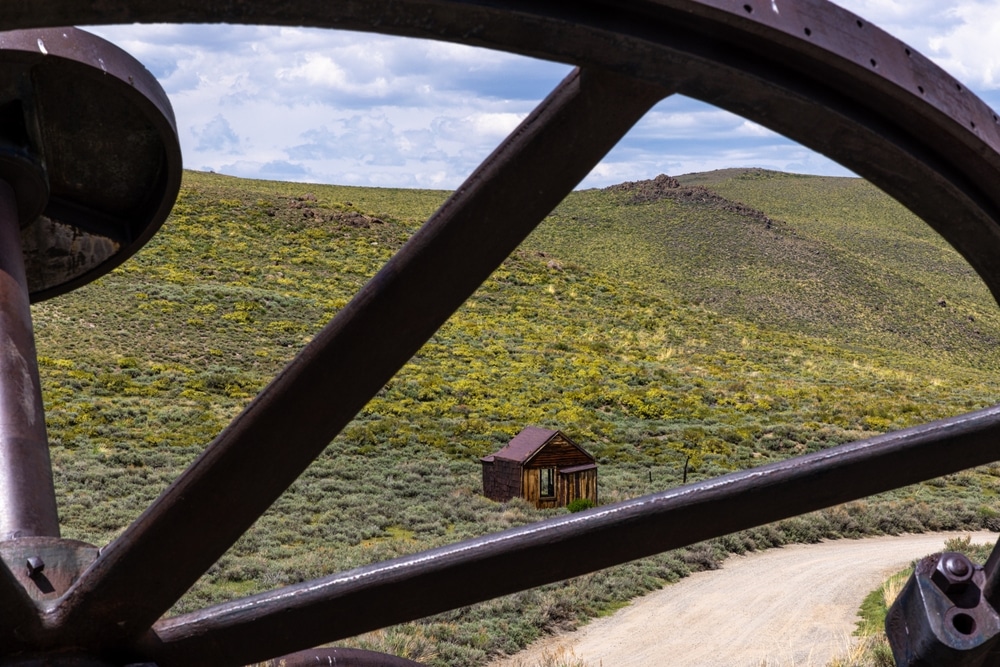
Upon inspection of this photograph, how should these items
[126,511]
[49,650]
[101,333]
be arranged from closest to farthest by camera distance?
1. [49,650]
2. [126,511]
3. [101,333]

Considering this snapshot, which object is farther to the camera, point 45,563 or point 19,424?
point 19,424

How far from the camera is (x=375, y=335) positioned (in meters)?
1.53

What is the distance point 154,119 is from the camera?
311 centimetres

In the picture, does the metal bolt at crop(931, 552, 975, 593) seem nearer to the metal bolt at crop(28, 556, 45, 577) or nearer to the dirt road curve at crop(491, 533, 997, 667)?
the metal bolt at crop(28, 556, 45, 577)

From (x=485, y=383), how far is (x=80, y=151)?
80.2 ft

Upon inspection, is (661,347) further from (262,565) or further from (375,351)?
(375,351)

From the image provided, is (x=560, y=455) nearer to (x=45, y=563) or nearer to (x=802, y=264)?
(x=45, y=563)

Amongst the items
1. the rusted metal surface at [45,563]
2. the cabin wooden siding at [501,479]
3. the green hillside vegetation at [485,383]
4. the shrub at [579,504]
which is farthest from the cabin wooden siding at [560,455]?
the rusted metal surface at [45,563]

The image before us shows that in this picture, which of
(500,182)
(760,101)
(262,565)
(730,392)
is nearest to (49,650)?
(500,182)

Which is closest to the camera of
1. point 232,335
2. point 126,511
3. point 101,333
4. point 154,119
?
point 154,119

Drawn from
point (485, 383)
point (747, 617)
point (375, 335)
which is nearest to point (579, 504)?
point (747, 617)

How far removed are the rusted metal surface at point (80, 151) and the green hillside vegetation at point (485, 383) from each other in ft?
22.5

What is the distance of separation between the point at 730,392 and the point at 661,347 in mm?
8019

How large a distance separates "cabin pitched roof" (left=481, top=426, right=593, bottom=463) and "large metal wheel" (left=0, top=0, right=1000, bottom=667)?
14.9 m
